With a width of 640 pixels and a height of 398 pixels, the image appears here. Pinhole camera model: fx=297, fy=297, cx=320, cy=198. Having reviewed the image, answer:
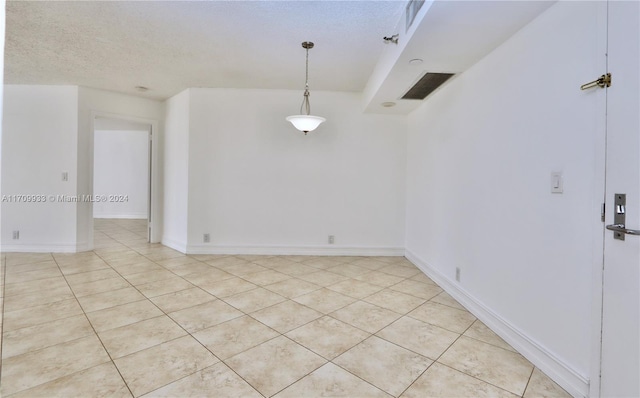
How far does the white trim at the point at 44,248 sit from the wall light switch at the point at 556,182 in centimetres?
578

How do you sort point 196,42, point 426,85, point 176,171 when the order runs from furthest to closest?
point 176,171
point 426,85
point 196,42

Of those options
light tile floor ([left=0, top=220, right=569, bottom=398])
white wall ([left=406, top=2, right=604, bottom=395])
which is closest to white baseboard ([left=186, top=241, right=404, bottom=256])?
light tile floor ([left=0, top=220, right=569, bottom=398])

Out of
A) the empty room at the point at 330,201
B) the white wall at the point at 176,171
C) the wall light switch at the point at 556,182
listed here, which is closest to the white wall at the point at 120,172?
the empty room at the point at 330,201

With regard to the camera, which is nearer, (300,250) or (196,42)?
(196,42)

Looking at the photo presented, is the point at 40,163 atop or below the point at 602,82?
below

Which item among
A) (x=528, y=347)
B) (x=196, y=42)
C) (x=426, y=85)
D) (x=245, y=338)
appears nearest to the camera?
(x=528, y=347)

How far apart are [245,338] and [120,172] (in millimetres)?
8126

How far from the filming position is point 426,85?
10.4 ft

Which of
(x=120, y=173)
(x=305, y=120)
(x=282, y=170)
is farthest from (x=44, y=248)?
(x=305, y=120)

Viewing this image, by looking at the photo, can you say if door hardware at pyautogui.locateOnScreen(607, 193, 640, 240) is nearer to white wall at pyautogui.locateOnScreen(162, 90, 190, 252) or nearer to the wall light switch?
the wall light switch

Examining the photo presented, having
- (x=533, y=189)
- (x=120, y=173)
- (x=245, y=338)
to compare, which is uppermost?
(x=120, y=173)

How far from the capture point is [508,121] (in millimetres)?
2182

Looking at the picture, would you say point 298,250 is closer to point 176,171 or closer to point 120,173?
point 176,171

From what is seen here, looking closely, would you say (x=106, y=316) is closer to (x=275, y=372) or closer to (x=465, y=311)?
(x=275, y=372)
